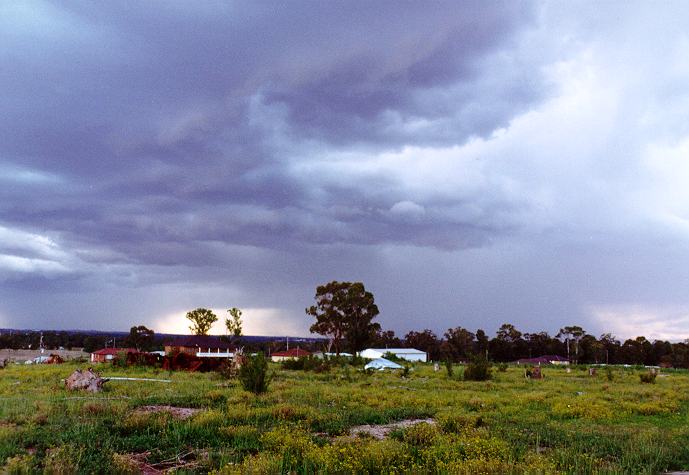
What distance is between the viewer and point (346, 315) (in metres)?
91.4

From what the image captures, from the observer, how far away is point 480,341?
106 meters

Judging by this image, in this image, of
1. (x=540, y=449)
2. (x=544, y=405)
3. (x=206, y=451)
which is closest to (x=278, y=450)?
(x=206, y=451)

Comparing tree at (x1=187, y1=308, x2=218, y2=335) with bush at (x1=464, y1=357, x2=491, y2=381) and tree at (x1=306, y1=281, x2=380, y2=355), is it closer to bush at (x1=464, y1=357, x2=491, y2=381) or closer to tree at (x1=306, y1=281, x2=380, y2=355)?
tree at (x1=306, y1=281, x2=380, y2=355)

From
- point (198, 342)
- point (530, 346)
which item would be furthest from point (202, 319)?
point (530, 346)

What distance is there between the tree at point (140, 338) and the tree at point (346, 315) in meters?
35.4

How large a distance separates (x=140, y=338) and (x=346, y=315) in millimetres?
42069

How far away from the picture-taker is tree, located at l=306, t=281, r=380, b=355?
91.0 meters

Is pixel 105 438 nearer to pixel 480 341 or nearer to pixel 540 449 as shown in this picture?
pixel 540 449

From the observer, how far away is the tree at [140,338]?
106 meters

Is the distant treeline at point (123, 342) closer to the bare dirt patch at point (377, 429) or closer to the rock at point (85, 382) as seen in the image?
the rock at point (85, 382)

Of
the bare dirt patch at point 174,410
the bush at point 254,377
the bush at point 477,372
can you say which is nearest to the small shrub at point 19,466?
the bare dirt patch at point 174,410

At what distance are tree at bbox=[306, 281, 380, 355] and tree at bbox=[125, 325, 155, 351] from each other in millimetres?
35377

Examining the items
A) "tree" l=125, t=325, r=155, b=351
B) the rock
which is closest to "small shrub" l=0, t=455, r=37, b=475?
the rock

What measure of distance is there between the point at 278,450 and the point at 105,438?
3480 mm
